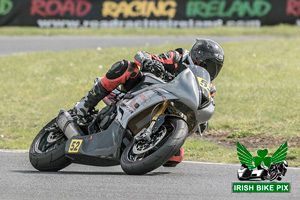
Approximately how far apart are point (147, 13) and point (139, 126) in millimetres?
17308

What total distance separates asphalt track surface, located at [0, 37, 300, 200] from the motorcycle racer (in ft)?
1.79

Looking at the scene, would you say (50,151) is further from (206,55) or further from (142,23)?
(142,23)

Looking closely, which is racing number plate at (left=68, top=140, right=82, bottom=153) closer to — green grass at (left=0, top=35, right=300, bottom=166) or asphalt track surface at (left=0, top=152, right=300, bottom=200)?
asphalt track surface at (left=0, top=152, right=300, bottom=200)

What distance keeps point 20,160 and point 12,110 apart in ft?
15.3

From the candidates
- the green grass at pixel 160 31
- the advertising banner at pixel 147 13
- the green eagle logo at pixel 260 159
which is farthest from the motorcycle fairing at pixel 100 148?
the advertising banner at pixel 147 13

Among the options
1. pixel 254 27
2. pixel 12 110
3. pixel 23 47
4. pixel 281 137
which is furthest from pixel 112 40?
pixel 281 137

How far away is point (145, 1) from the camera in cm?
2361

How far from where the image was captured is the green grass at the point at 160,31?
23.0m

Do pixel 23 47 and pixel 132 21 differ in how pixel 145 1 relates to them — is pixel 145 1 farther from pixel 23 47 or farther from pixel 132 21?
pixel 23 47

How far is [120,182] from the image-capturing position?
252 inches

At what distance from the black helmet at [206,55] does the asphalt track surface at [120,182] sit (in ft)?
3.72
